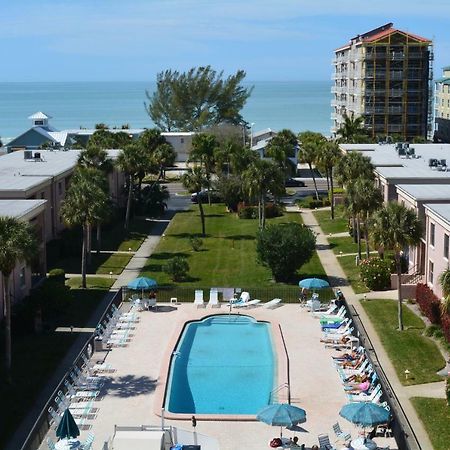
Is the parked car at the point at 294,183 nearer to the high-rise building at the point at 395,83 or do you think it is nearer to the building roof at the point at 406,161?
the building roof at the point at 406,161

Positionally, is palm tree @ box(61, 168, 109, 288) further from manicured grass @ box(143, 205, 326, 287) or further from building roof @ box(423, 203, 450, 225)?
building roof @ box(423, 203, 450, 225)

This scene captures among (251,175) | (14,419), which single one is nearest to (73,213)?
(251,175)

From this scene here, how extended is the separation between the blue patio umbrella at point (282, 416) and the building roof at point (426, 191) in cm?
2268

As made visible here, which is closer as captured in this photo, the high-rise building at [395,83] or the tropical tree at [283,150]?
the tropical tree at [283,150]

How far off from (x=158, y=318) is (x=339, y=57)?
10274cm

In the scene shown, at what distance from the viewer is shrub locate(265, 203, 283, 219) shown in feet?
249

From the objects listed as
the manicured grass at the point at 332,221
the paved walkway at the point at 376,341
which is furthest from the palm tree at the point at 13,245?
the manicured grass at the point at 332,221

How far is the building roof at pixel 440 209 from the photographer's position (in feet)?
138

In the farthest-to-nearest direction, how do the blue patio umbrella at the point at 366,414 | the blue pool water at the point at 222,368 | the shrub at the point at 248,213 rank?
the shrub at the point at 248,213, the blue pool water at the point at 222,368, the blue patio umbrella at the point at 366,414

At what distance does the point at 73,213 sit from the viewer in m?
48.6

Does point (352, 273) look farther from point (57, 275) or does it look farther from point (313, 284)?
point (57, 275)

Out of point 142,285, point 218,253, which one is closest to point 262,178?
point 218,253

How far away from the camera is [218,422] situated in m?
29.9

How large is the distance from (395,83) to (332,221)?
53053mm
